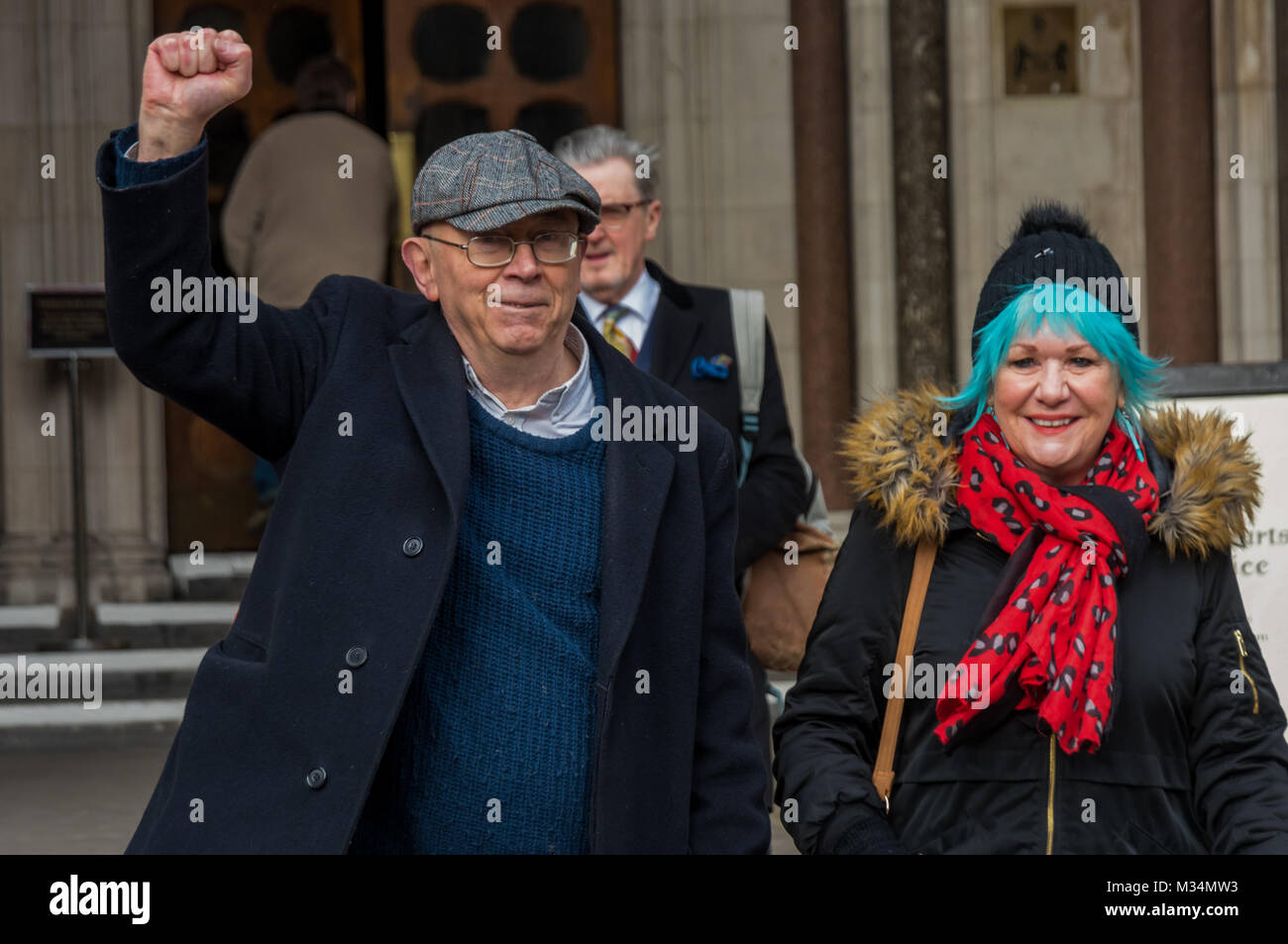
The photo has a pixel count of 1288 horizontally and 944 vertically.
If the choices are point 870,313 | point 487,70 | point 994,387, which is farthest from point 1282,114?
point 994,387

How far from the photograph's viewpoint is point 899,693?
10.8 ft

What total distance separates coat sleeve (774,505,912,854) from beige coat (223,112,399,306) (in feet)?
19.8

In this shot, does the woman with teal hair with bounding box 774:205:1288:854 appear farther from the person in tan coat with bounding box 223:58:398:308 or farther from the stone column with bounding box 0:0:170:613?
the stone column with bounding box 0:0:170:613

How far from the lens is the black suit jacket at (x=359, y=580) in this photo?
2.70m

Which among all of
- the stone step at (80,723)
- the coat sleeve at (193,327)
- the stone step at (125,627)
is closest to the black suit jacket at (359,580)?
the coat sleeve at (193,327)

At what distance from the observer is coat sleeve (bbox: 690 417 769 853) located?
10.0 ft

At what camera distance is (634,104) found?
9766 millimetres

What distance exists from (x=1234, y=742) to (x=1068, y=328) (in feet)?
2.64

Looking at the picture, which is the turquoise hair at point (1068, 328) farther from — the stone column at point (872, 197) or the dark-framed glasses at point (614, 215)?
the stone column at point (872, 197)

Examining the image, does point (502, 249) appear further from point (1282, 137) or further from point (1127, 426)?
point (1282, 137)

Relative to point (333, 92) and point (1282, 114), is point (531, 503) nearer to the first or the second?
point (333, 92)

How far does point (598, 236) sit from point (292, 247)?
4.57 m

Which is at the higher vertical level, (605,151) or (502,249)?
(605,151)

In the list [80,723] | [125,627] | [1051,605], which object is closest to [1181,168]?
[125,627]
